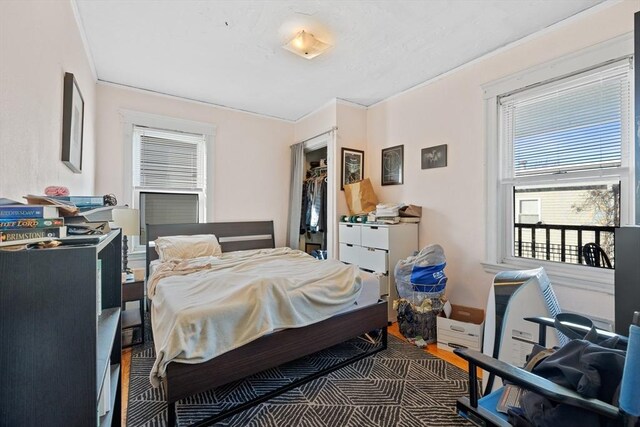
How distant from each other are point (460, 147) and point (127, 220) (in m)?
3.22

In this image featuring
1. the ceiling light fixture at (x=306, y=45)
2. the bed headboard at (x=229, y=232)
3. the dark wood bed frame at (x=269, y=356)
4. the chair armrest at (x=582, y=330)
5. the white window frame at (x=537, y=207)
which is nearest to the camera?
the chair armrest at (x=582, y=330)

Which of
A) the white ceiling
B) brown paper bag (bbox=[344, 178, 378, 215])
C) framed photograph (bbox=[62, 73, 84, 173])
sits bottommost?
brown paper bag (bbox=[344, 178, 378, 215])

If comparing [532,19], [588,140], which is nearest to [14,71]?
[532,19]

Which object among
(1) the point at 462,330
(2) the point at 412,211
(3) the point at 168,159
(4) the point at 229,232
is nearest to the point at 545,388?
(1) the point at 462,330

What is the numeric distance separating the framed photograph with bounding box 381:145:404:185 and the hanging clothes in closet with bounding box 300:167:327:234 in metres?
0.85

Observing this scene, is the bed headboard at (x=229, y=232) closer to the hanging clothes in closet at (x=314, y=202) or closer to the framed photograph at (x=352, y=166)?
the hanging clothes in closet at (x=314, y=202)

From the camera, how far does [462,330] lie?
2.39 metres

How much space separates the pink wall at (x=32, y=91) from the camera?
1018 mm

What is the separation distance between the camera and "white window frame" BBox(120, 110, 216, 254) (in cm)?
328

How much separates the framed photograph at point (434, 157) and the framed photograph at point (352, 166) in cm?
87

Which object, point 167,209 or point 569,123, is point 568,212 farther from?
point 167,209

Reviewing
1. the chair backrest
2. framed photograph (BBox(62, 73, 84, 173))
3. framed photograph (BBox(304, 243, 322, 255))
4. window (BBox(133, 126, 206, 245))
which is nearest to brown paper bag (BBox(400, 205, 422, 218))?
the chair backrest

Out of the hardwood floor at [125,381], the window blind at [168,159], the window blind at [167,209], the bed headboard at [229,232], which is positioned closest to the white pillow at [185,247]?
the bed headboard at [229,232]

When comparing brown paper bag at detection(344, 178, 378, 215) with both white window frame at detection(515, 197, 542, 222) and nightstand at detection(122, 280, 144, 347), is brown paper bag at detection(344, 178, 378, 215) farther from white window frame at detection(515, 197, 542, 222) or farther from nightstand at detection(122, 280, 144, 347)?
nightstand at detection(122, 280, 144, 347)
